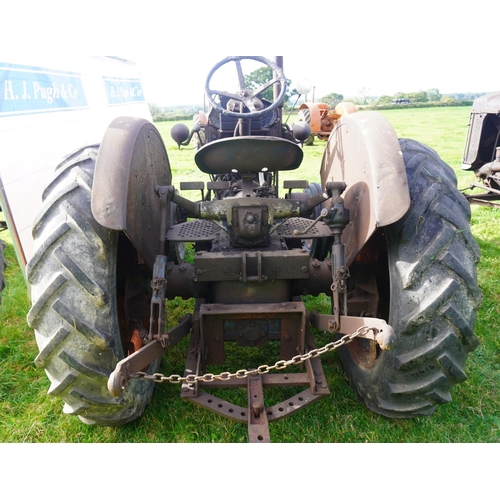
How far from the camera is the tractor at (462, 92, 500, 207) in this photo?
6395mm

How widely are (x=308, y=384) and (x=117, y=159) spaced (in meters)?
1.63

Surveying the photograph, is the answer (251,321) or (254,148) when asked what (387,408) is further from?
(254,148)

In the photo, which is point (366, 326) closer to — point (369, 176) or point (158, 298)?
point (369, 176)

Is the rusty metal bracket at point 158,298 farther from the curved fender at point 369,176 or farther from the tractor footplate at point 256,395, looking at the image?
the curved fender at point 369,176

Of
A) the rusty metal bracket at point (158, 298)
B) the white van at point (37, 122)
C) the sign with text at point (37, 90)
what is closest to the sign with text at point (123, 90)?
the white van at point (37, 122)

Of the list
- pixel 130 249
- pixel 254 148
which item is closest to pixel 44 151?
pixel 130 249

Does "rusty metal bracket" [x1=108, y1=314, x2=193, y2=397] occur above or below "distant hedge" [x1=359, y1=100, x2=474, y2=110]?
above

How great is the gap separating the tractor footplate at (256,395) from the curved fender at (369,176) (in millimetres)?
617

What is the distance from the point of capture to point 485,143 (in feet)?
22.2

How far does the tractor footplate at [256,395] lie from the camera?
7.34ft

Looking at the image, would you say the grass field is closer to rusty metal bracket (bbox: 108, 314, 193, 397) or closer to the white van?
rusty metal bracket (bbox: 108, 314, 193, 397)

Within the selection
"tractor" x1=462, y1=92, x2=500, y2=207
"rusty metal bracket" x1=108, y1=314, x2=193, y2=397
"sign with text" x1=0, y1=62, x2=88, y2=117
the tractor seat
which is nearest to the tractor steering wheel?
the tractor seat

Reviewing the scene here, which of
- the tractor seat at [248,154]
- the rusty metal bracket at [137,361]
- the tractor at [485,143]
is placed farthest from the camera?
the tractor at [485,143]

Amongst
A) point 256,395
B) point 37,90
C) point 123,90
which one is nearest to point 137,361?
point 256,395
